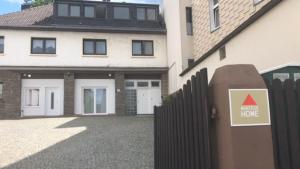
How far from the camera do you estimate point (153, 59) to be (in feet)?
88.4

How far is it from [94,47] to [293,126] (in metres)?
24.2

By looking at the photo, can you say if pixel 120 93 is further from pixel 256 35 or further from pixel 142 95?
pixel 256 35

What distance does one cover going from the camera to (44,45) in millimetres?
25875

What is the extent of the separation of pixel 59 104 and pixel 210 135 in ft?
77.7

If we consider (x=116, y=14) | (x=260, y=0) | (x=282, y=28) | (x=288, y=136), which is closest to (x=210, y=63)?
(x=260, y=0)

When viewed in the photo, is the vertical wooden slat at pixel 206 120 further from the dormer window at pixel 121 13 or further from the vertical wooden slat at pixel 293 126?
the dormer window at pixel 121 13

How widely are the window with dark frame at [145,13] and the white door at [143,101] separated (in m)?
5.65

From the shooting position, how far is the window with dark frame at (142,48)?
88.7 ft

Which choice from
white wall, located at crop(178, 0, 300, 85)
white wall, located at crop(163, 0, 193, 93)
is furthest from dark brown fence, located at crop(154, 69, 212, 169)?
white wall, located at crop(163, 0, 193, 93)

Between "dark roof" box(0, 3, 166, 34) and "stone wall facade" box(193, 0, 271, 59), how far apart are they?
23.4ft

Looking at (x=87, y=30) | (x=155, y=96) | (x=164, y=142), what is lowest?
(x=164, y=142)

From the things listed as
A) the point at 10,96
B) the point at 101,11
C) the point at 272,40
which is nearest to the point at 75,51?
the point at 101,11

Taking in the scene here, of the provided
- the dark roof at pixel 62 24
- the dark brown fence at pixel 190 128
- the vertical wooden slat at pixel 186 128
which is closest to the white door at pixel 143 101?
the dark roof at pixel 62 24

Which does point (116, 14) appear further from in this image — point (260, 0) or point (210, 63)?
point (260, 0)
